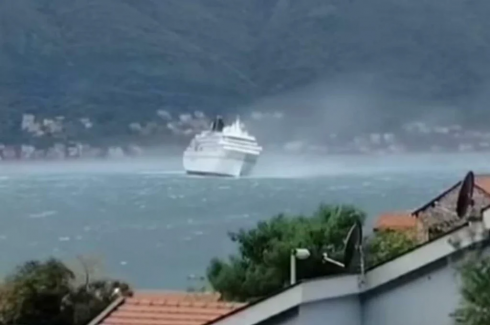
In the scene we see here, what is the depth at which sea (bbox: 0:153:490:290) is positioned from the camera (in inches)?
251

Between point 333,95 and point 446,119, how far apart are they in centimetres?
79

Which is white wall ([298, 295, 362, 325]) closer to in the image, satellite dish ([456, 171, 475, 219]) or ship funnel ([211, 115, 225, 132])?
satellite dish ([456, 171, 475, 219])

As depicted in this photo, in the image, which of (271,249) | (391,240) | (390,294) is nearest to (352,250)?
(390,294)

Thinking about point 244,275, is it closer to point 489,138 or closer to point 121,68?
point 489,138

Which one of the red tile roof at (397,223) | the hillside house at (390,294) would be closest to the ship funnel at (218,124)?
the red tile roof at (397,223)

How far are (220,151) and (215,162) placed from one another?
106mm

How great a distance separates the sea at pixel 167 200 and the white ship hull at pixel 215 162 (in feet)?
0.27

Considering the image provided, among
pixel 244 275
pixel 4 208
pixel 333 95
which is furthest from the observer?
pixel 333 95

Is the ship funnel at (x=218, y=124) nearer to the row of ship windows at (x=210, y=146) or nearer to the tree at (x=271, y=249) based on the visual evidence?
the row of ship windows at (x=210, y=146)

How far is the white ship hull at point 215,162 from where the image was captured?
7.51 metres

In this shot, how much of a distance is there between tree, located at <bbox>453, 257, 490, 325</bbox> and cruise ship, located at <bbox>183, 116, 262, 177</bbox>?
6053 millimetres

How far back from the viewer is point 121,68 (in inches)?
304

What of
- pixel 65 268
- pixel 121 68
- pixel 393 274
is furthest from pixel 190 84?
pixel 393 274

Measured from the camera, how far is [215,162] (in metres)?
7.73
